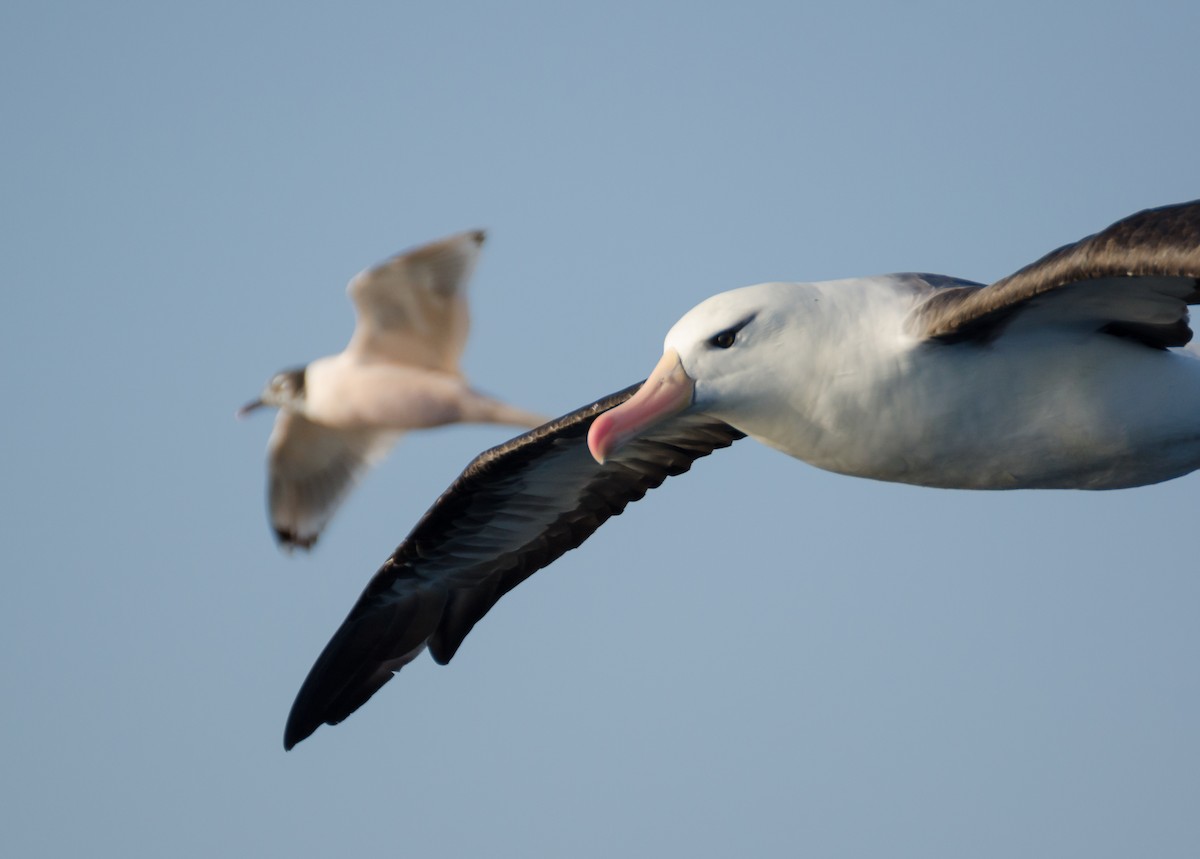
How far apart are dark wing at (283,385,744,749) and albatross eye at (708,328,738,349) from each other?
2.27 m

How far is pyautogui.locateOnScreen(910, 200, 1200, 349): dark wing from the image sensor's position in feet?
22.5

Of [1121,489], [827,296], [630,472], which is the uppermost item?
[827,296]

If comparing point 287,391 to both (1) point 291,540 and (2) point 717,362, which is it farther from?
Answer: (2) point 717,362

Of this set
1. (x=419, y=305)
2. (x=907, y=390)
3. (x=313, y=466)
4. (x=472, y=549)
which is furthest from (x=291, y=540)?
(x=907, y=390)

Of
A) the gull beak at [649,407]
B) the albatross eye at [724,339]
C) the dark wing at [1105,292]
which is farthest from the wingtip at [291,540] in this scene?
the dark wing at [1105,292]

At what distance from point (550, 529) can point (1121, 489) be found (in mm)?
3488

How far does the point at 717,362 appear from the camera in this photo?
7.74 m

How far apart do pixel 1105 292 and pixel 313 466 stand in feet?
40.7

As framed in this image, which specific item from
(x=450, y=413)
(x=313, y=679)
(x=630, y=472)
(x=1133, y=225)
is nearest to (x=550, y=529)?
(x=630, y=472)

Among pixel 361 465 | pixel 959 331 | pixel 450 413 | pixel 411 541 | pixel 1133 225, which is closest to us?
pixel 1133 225

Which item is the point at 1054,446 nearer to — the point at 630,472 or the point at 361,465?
the point at 630,472

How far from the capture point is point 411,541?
34.2 ft

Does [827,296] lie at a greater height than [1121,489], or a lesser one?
greater

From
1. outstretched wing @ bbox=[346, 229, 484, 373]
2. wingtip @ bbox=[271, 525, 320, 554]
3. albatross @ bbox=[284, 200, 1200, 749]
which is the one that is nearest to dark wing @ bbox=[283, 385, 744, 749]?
albatross @ bbox=[284, 200, 1200, 749]
